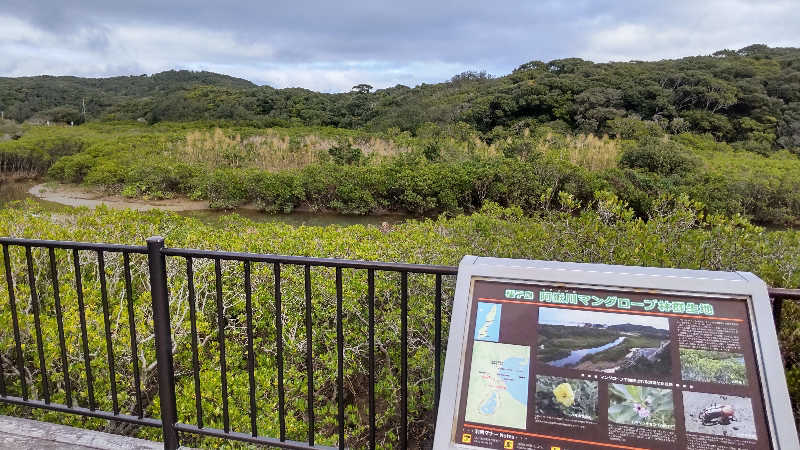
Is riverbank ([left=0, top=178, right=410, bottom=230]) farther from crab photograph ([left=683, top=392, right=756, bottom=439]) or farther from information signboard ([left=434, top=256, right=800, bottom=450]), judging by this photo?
crab photograph ([left=683, top=392, right=756, bottom=439])

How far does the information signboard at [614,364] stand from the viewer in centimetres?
155

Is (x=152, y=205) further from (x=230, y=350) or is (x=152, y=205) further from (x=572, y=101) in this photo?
(x=572, y=101)

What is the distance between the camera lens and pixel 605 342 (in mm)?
1656

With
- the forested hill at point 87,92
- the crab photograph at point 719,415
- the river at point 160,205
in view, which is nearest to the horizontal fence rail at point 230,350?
the crab photograph at point 719,415

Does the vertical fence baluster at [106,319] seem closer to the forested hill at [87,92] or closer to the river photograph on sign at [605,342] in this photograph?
the river photograph on sign at [605,342]

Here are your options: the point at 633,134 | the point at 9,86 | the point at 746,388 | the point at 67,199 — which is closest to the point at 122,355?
the point at 746,388

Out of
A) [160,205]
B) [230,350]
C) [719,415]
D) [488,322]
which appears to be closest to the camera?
[719,415]

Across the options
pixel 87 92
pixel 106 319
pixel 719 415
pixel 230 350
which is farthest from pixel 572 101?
pixel 87 92

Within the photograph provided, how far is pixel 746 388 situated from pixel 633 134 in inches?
916

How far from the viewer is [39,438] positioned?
112 inches

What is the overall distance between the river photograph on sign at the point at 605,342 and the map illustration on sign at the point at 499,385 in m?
0.08

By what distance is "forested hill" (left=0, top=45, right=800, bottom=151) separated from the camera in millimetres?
24688

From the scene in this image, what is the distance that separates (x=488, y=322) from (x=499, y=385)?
0.66ft

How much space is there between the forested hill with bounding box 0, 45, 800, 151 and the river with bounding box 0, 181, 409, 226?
1288 centimetres
